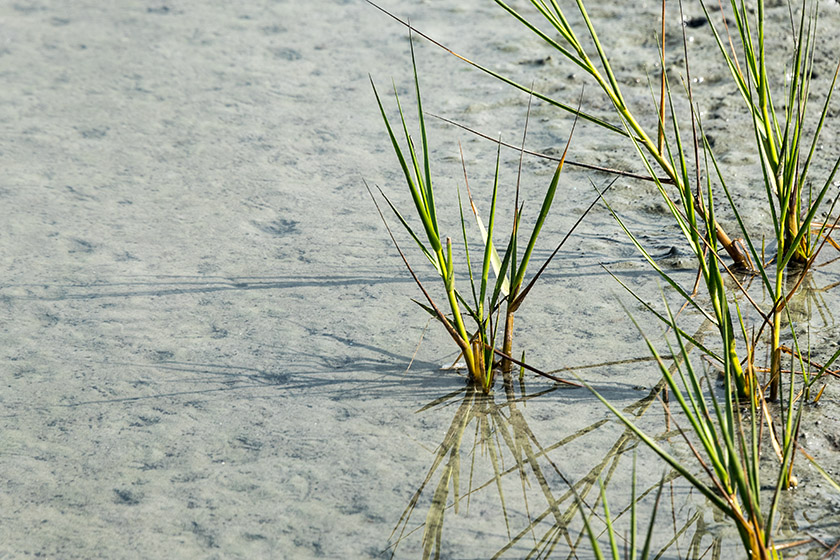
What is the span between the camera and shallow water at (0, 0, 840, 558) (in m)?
1.41

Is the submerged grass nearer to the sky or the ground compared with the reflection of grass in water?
nearer to the sky

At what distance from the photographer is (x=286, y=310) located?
1.93 meters

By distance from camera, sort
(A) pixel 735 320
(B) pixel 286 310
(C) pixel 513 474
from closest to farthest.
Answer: (C) pixel 513 474, (A) pixel 735 320, (B) pixel 286 310

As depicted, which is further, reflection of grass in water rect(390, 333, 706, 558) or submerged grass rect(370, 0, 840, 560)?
reflection of grass in water rect(390, 333, 706, 558)

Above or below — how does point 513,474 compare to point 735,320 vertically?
below

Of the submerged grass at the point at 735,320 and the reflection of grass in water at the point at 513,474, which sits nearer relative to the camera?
the submerged grass at the point at 735,320

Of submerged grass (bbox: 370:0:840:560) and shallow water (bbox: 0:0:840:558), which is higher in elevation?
submerged grass (bbox: 370:0:840:560)

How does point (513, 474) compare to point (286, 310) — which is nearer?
point (513, 474)

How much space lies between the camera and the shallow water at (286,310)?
1.41m

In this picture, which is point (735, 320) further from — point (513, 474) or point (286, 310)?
point (286, 310)

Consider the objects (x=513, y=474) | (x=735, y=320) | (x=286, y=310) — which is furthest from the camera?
(x=286, y=310)

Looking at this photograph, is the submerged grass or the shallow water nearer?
the submerged grass

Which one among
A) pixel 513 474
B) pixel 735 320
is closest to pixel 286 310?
pixel 513 474

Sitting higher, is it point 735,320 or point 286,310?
point 735,320
